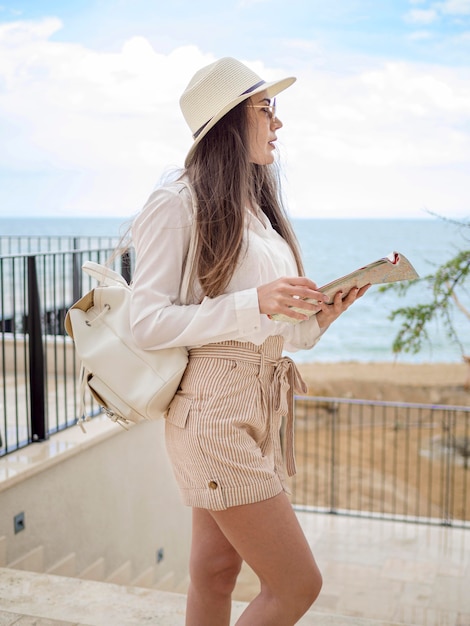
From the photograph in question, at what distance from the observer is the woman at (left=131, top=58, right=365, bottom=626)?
1.54 metres

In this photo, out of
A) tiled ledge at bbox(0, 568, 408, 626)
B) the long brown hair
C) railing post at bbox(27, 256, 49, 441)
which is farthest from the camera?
railing post at bbox(27, 256, 49, 441)

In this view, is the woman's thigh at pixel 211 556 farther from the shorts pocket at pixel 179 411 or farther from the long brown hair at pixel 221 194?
the long brown hair at pixel 221 194

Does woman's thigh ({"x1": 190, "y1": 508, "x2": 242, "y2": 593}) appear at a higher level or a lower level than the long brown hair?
lower

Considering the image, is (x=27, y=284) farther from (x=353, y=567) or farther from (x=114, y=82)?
(x=114, y=82)

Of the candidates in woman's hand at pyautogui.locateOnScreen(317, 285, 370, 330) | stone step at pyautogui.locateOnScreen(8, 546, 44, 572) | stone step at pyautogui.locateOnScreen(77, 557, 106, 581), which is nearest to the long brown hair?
woman's hand at pyautogui.locateOnScreen(317, 285, 370, 330)

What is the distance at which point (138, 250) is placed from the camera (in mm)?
1659

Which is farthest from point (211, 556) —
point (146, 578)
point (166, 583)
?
point (166, 583)

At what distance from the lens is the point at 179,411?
163 cm

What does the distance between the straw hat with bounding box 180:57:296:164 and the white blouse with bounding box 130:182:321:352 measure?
0.17m

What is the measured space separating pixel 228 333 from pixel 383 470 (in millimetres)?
8011

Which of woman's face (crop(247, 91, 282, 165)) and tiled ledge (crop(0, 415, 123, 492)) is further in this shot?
tiled ledge (crop(0, 415, 123, 492))

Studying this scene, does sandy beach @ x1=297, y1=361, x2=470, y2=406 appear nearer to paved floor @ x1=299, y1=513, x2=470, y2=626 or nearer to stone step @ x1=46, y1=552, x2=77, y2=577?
paved floor @ x1=299, y1=513, x2=470, y2=626

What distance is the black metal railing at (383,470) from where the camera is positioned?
10039mm

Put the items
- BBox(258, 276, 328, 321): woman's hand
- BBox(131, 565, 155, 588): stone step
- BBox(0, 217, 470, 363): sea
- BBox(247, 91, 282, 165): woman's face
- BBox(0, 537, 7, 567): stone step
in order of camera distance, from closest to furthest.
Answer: BBox(258, 276, 328, 321): woman's hand < BBox(247, 91, 282, 165): woman's face < BBox(0, 537, 7, 567): stone step < BBox(131, 565, 155, 588): stone step < BBox(0, 217, 470, 363): sea
